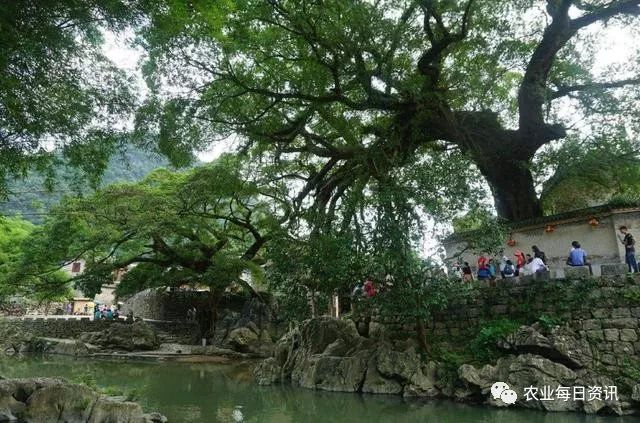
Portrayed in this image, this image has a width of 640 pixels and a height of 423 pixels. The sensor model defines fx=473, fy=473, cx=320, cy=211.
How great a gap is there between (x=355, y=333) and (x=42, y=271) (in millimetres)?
13887

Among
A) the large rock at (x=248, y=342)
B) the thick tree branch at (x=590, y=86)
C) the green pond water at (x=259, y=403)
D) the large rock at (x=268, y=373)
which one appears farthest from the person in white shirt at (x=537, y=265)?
the large rock at (x=248, y=342)

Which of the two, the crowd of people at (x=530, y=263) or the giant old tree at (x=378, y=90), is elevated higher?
the giant old tree at (x=378, y=90)

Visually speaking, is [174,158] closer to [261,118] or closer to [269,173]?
[261,118]

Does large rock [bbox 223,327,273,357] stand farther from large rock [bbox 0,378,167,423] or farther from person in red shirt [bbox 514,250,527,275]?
large rock [bbox 0,378,167,423]

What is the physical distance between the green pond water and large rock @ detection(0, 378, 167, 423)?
938mm

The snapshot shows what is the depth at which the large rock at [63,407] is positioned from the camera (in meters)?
7.14

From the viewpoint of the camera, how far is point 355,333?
12914mm

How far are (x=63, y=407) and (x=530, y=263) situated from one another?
10177 millimetres

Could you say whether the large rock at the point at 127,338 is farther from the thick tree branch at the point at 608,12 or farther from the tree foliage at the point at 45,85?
the thick tree branch at the point at 608,12

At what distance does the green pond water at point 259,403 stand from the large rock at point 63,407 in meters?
0.94

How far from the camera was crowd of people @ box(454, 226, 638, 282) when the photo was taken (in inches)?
408

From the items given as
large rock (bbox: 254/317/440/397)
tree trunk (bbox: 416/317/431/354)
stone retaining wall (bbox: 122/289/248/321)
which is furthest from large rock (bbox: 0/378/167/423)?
stone retaining wall (bbox: 122/289/248/321)

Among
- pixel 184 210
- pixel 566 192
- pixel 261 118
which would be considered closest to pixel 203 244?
pixel 184 210

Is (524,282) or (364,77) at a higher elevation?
(364,77)
